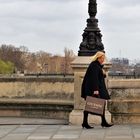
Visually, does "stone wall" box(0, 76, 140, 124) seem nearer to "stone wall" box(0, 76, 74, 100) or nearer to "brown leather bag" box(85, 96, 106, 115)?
"stone wall" box(0, 76, 74, 100)

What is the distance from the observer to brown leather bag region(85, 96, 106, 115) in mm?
13641

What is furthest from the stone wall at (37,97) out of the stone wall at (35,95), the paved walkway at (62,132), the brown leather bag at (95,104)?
the brown leather bag at (95,104)

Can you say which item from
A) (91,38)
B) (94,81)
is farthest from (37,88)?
(94,81)

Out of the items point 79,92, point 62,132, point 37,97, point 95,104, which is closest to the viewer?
point 62,132

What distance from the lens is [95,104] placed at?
13.6m

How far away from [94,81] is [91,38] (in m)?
1.77

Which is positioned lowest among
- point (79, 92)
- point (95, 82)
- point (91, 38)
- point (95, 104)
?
point (95, 104)

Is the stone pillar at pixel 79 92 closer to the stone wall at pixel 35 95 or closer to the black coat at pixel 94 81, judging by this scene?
the black coat at pixel 94 81

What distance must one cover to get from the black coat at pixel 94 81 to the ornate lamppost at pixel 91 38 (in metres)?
1.31

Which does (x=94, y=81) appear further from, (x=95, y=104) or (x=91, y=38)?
(x=91, y=38)

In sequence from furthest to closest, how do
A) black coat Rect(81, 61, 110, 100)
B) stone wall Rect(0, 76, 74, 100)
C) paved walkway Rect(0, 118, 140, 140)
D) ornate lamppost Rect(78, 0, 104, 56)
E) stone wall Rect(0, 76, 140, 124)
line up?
stone wall Rect(0, 76, 74, 100), stone wall Rect(0, 76, 140, 124), ornate lamppost Rect(78, 0, 104, 56), black coat Rect(81, 61, 110, 100), paved walkway Rect(0, 118, 140, 140)

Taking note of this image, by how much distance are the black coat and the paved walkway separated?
85 centimetres

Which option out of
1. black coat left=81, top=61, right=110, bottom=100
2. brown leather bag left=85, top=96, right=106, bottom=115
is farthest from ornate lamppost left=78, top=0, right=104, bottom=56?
brown leather bag left=85, top=96, right=106, bottom=115

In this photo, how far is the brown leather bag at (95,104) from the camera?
1364cm
